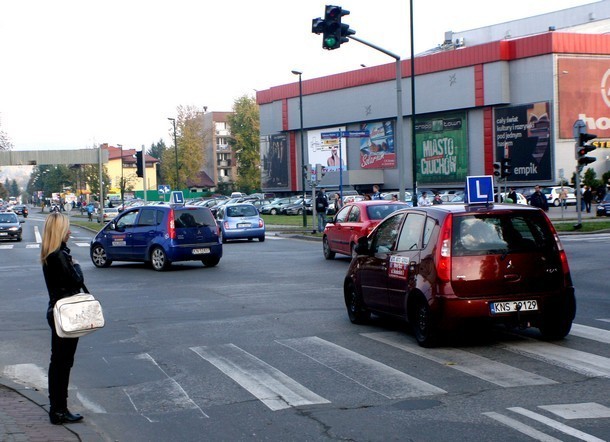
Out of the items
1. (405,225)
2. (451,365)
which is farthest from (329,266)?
(451,365)

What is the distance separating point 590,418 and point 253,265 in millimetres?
17415

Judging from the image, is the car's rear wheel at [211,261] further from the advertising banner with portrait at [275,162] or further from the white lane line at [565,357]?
the advertising banner with portrait at [275,162]

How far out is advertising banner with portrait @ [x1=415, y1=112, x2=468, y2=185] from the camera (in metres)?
76.1

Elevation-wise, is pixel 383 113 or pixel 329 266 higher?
pixel 383 113

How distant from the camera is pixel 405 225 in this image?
11.0 m

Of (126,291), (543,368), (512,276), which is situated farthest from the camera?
(126,291)

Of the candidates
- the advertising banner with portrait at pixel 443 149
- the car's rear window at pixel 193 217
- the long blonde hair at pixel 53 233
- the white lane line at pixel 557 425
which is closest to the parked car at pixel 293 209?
the advertising banner with portrait at pixel 443 149

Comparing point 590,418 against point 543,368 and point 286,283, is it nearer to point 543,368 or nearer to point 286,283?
point 543,368

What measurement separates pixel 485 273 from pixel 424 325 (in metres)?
0.89

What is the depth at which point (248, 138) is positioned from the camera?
130 m

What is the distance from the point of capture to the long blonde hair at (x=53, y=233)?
7004mm

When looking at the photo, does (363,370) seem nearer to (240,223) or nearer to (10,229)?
(240,223)

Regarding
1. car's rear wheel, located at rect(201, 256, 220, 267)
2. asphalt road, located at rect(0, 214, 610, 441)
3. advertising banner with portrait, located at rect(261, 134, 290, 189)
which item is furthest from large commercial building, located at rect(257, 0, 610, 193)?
asphalt road, located at rect(0, 214, 610, 441)

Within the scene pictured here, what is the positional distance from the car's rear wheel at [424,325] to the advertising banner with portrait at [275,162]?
89.1m
